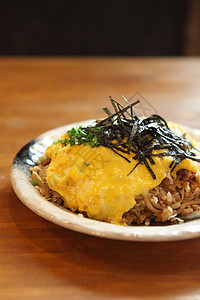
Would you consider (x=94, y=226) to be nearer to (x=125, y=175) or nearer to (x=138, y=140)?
(x=125, y=175)

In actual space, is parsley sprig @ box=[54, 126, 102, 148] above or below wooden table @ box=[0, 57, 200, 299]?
above

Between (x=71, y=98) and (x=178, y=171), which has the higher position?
(x=178, y=171)

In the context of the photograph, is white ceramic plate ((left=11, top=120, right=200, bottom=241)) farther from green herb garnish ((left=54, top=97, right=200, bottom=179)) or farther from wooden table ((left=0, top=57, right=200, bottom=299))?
green herb garnish ((left=54, top=97, right=200, bottom=179))
